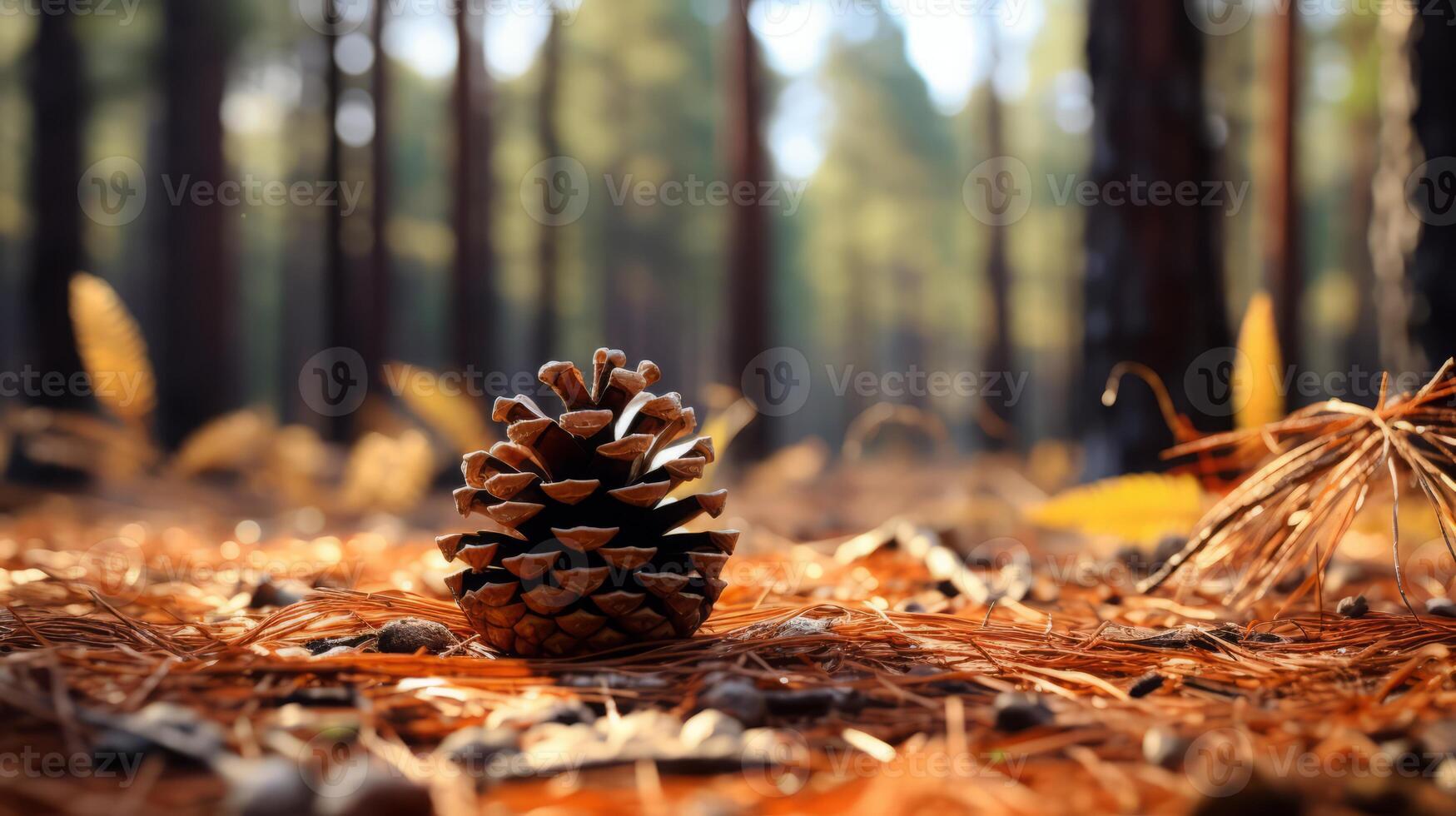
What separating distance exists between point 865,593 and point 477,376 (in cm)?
774

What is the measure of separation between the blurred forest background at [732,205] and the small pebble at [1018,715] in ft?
8.25

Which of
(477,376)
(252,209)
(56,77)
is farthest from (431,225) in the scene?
(56,77)

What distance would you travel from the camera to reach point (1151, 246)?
148 inches

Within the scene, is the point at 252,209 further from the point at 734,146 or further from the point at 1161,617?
the point at 1161,617

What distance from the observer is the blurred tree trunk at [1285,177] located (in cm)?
710

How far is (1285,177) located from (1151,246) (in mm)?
4503

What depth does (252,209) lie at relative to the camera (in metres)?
20.3

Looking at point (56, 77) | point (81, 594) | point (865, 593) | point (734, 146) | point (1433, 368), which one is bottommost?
point (865, 593)

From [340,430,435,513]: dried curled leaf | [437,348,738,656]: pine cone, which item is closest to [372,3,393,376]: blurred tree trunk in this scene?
[340,430,435,513]: dried curled leaf
